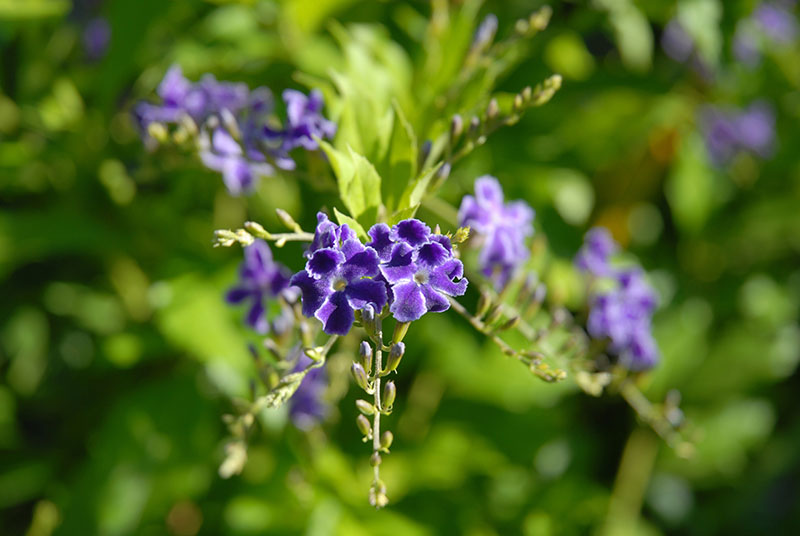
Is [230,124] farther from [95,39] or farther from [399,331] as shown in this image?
[95,39]

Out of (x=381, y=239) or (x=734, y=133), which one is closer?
(x=381, y=239)

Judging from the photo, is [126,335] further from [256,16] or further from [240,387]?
[256,16]

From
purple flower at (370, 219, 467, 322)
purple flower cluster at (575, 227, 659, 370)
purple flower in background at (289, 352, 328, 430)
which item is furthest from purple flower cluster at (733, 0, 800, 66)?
purple flower at (370, 219, 467, 322)

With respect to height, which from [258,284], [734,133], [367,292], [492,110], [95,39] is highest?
[492,110]

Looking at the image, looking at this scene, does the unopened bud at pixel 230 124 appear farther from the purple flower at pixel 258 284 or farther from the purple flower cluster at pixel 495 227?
the purple flower cluster at pixel 495 227

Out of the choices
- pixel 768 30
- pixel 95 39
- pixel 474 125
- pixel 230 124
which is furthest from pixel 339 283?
pixel 768 30

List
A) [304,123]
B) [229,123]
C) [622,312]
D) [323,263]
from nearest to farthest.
Answer: 1. [323,263]
2. [304,123]
3. [229,123]
4. [622,312]

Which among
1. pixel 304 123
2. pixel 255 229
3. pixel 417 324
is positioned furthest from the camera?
pixel 417 324

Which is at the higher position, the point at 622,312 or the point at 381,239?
the point at 381,239
